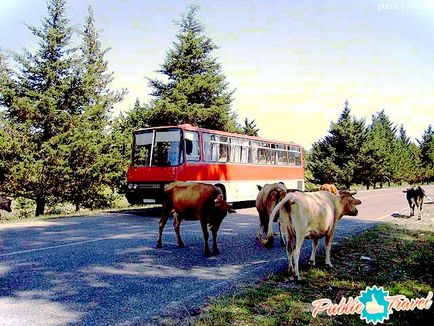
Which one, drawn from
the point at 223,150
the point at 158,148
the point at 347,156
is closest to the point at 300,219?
the point at 158,148

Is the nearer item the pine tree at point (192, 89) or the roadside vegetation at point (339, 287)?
the roadside vegetation at point (339, 287)

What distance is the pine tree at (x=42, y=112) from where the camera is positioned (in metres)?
18.0

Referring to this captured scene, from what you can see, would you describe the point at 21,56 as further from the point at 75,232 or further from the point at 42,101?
the point at 75,232

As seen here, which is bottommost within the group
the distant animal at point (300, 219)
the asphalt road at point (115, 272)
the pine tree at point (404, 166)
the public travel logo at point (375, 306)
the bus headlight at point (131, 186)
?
the asphalt road at point (115, 272)

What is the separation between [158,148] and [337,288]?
1071 centimetres

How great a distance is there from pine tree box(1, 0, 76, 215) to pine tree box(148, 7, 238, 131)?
1048cm

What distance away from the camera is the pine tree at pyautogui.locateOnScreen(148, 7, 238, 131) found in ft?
100

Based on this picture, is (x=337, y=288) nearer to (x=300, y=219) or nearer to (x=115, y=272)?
(x=300, y=219)

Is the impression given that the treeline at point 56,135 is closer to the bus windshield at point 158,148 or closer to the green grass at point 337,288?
the bus windshield at point 158,148

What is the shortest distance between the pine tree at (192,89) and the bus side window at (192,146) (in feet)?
48.4

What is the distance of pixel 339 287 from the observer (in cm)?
552

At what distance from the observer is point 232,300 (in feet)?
15.9

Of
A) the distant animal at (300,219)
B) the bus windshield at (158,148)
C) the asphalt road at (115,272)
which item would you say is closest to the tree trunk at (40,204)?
the bus windshield at (158,148)

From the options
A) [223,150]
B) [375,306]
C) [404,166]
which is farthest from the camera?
[404,166]
